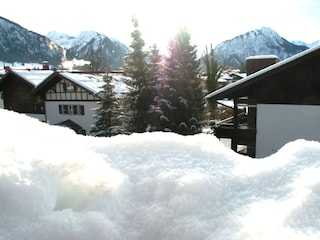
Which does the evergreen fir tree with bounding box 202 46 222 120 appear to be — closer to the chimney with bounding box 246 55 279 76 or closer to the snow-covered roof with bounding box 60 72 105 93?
the snow-covered roof with bounding box 60 72 105 93

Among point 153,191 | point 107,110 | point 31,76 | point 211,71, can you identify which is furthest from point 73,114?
point 153,191

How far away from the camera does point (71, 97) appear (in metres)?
26.7

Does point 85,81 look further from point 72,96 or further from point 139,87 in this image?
point 139,87

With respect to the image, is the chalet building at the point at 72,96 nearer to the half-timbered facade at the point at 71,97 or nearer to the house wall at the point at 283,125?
the half-timbered facade at the point at 71,97

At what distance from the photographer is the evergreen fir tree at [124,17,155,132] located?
64.2ft

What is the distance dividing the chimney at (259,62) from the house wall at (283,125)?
13.1 ft

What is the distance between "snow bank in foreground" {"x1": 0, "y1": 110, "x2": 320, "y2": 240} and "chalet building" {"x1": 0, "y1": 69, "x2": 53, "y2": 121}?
29.3m

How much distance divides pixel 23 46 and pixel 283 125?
15818 centimetres

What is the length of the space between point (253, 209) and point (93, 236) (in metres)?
0.68

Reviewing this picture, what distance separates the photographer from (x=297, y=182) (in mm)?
1398

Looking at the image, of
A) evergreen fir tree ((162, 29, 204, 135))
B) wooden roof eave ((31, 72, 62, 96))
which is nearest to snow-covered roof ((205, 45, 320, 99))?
evergreen fir tree ((162, 29, 204, 135))

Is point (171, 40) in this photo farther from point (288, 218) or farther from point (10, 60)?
point (10, 60)

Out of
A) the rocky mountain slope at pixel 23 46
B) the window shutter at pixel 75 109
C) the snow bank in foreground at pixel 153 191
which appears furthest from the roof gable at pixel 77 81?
the rocky mountain slope at pixel 23 46

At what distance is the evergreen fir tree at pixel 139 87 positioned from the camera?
19.6 m
